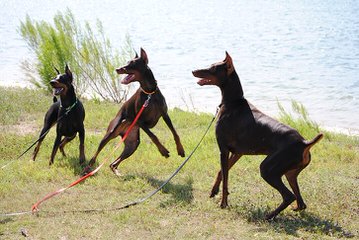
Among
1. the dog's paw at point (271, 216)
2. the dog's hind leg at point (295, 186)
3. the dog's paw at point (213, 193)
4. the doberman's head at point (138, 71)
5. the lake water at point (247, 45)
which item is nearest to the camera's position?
the dog's paw at point (271, 216)

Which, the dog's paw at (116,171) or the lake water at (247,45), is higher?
the dog's paw at (116,171)

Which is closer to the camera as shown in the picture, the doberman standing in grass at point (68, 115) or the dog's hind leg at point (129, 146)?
the dog's hind leg at point (129, 146)

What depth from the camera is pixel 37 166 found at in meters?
8.48

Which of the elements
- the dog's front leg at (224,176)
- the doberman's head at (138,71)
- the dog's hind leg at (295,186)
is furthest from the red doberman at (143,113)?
the dog's hind leg at (295,186)

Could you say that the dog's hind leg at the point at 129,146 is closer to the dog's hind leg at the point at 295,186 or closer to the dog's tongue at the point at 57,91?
the dog's tongue at the point at 57,91

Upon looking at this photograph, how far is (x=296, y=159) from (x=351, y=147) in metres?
4.59

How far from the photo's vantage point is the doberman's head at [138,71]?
7832 millimetres

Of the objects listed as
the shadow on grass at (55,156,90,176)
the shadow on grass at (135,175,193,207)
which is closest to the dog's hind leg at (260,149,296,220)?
the shadow on grass at (135,175,193,207)

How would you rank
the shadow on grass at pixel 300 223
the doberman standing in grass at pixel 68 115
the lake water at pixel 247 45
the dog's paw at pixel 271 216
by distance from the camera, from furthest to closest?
1. the lake water at pixel 247 45
2. the doberman standing in grass at pixel 68 115
3. the dog's paw at pixel 271 216
4. the shadow on grass at pixel 300 223

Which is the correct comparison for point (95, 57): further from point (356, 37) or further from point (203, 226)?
point (356, 37)

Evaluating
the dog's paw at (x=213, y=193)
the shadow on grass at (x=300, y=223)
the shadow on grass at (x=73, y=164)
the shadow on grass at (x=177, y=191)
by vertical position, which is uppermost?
the shadow on grass at (x=300, y=223)

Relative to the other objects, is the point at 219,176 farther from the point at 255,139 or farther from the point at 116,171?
the point at 116,171

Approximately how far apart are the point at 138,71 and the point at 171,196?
1.82m

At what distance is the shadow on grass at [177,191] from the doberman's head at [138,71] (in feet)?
4.33
